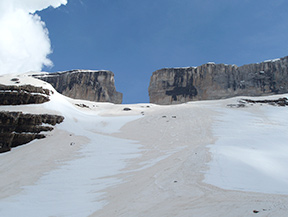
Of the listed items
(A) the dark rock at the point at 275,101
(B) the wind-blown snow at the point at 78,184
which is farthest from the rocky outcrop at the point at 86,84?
(B) the wind-blown snow at the point at 78,184

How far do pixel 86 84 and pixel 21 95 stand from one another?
4580 centimetres

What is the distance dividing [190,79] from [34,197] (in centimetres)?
6091

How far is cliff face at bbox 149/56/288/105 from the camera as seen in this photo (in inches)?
2208

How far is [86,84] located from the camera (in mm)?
63531

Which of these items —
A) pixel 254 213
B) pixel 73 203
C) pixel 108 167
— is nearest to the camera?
pixel 254 213

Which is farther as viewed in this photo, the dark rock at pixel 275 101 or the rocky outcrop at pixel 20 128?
the dark rock at pixel 275 101

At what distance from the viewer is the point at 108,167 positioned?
9523mm

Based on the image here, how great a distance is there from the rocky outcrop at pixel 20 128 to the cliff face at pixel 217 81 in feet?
163

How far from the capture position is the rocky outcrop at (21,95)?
18.0m

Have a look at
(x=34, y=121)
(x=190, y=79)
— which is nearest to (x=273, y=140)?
(x=34, y=121)

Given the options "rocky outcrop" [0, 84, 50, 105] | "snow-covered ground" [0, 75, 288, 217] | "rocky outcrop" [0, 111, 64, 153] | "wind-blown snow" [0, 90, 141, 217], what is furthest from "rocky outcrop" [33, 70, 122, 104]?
"wind-blown snow" [0, 90, 141, 217]

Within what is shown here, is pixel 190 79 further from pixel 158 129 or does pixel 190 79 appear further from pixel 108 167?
pixel 108 167

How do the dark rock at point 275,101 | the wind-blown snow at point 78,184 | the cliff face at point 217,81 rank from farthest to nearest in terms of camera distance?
the cliff face at point 217,81, the dark rock at point 275,101, the wind-blown snow at point 78,184

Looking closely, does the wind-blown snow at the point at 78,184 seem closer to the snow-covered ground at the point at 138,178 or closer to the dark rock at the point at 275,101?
the snow-covered ground at the point at 138,178
